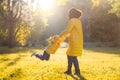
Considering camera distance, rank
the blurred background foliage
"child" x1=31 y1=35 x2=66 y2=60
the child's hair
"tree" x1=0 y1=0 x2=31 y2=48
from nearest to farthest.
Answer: "child" x1=31 y1=35 x2=66 y2=60 → the child's hair → "tree" x1=0 y1=0 x2=31 y2=48 → the blurred background foliage

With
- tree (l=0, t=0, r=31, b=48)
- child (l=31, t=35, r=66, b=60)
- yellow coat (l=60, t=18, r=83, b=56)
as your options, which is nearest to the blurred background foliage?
tree (l=0, t=0, r=31, b=48)

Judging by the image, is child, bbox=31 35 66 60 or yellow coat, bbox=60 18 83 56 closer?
child, bbox=31 35 66 60

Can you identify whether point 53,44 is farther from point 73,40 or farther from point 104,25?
point 104,25

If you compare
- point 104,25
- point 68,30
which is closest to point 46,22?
point 104,25

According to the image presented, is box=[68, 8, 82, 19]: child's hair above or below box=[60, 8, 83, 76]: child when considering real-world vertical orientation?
above

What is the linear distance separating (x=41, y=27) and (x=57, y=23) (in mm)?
18446

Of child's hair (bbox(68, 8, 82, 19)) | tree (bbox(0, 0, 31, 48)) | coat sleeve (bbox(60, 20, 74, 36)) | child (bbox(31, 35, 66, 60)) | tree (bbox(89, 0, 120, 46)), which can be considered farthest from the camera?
tree (bbox(89, 0, 120, 46))

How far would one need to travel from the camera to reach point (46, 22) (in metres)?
79.1

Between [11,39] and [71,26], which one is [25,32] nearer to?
[11,39]

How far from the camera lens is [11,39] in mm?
51750

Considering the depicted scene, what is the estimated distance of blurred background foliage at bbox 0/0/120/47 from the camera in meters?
51.2

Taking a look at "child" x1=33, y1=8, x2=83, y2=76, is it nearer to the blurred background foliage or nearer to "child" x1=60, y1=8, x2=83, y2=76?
"child" x1=60, y1=8, x2=83, y2=76

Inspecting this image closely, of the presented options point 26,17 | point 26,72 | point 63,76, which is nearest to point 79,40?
point 63,76

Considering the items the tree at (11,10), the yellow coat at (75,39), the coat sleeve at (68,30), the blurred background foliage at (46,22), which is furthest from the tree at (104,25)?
the coat sleeve at (68,30)
